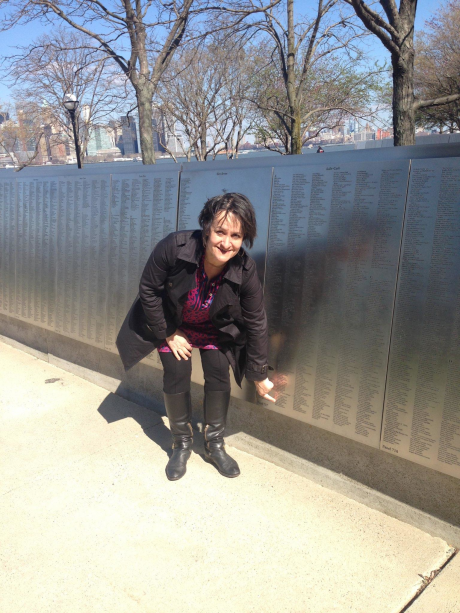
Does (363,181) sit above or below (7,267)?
above

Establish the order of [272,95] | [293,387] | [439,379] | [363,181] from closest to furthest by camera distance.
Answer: [439,379], [363,181], [293,387], [272,95]

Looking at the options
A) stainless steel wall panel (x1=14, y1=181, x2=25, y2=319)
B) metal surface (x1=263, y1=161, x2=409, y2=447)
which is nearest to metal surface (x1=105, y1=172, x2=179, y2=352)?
metal surface (x1=263, y1=161, x2=409, y2=447)

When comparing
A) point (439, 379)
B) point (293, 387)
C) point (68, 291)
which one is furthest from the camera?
point (68, 291)

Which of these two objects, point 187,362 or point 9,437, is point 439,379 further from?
point 9,437

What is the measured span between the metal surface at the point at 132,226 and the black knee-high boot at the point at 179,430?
42.2 inches

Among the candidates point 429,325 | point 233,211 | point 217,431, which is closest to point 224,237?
point 233,211

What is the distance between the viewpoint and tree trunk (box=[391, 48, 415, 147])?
23.6 feet

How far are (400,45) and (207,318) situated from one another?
597 centimetres

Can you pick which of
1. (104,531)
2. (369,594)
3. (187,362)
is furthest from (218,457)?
(369,594)

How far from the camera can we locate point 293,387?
2.95 metres

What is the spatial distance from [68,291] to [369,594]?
129 inches

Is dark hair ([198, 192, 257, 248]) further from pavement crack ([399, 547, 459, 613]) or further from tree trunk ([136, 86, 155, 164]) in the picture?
tree trunk ([136, 86, 155, 164])

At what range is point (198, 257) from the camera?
8.87ft

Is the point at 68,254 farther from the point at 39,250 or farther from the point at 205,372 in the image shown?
the point at 205,372
